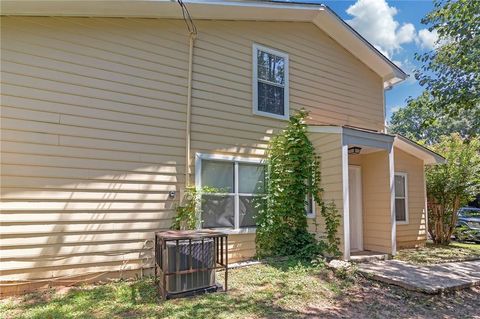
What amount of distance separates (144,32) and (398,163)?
767 cm

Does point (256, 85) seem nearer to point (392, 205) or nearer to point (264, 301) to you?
point (392, 205)

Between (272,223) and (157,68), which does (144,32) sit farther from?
(272,223)

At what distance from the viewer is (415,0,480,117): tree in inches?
292

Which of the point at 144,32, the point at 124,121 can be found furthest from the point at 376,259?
the point at 144,32

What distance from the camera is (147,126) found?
5.88 meters

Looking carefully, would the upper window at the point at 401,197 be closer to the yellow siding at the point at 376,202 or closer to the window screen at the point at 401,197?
the window screen at the point at 401,197

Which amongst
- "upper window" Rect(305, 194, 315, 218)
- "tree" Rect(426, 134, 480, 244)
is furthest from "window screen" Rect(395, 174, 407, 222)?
"upper window" Rect(305, 194, 315, 218)

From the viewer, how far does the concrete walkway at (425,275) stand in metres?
5.27

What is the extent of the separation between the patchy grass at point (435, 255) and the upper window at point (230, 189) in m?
3.80

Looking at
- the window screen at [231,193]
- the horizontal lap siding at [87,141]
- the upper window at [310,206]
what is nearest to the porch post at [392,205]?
the upper window at [310,206]

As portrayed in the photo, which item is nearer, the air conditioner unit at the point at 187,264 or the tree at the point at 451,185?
the air conditioner unit at the point at 187,264

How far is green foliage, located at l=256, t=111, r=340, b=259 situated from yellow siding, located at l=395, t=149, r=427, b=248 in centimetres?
353

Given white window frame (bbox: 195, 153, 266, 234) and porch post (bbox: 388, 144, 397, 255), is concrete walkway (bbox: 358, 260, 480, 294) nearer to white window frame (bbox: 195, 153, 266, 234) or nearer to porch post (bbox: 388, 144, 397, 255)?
porch post (bbox: 388, 144, 397, 255)

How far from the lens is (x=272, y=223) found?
22.9 feet
